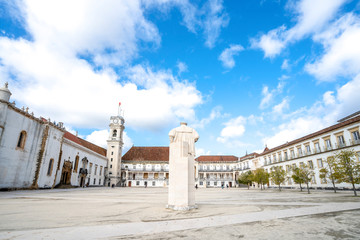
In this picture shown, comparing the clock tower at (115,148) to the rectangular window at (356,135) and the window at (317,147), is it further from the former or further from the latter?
the rectangular window at (356,135)

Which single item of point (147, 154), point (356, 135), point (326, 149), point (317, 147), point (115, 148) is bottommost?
point (326, 149)

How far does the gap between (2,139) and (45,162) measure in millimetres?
8174

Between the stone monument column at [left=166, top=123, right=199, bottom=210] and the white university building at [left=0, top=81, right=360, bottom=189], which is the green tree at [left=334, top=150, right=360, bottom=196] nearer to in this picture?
the white university building at [left=0, top=81, right=360, bottom=189]

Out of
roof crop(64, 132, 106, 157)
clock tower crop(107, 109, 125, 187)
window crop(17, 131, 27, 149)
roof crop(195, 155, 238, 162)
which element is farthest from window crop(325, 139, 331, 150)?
clock tower crop(107, 109, 125, 187)

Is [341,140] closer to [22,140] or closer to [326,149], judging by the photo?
[326,149]

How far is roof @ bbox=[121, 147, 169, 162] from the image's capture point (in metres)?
68.6

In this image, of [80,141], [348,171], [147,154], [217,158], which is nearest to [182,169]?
[348,171]

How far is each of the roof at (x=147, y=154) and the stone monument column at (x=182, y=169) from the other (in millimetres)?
60049

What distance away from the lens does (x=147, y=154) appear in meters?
70.5

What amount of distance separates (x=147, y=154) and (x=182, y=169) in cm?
6477

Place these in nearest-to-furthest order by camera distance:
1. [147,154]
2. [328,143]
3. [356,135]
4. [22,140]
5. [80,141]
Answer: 1. [22,140]
2. [356,135]
3. [328,143]
4. [80,141]
5. [147,154]

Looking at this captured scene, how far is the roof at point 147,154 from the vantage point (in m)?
68.6

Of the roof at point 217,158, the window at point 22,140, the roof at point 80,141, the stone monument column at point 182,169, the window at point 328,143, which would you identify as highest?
the roof at point 80,141

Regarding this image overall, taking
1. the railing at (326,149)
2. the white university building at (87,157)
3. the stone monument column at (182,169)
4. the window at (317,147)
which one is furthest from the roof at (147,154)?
the stone monument column at (182,169)
